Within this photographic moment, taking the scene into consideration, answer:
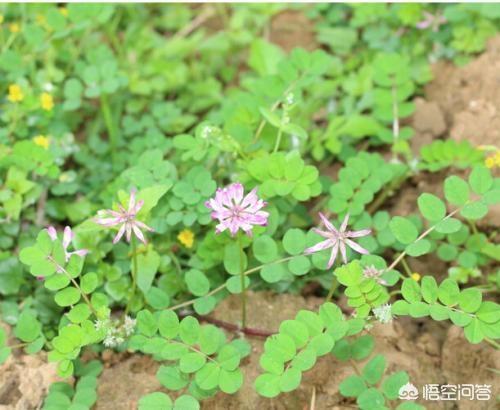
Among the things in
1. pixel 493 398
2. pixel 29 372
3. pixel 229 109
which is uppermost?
pixel 229 109

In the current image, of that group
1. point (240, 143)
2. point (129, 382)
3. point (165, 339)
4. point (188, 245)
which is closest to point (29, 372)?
point (129, 382)

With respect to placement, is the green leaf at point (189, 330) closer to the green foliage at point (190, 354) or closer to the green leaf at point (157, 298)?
the green foliage at point (190, 354)

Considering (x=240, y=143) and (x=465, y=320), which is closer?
(x=465, y=320)

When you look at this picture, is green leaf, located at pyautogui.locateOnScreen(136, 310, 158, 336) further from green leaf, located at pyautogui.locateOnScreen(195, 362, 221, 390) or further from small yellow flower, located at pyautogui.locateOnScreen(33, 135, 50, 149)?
small yellow flower, located at pyautogui.locateOnScreen(33, 135, 50, 149)

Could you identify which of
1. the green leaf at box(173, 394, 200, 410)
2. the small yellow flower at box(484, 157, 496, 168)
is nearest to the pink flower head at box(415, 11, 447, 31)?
the small yellow flower at box(484, 157, 496, 168)

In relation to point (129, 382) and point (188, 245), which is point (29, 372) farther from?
point (188, 245)
